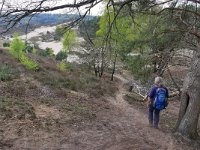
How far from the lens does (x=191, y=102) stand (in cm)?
917

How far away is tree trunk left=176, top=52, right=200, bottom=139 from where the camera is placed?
9.02m

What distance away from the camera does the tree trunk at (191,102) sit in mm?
9023

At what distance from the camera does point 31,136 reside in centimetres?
762

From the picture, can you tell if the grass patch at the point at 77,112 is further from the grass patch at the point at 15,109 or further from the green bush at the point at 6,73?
the green bush at the point at 6,73

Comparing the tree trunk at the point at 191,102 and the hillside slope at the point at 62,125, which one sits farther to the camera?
the tree trunk at the point at 191,102

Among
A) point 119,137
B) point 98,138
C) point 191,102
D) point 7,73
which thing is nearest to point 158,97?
point 191,102

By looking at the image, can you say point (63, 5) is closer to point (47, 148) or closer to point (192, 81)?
point (47, 148)

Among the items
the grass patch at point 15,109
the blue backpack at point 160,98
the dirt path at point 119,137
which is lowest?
the dirt path at point 119,137

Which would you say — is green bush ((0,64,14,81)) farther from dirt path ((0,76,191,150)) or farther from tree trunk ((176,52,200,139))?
tree trunk ((176,52,200,139))

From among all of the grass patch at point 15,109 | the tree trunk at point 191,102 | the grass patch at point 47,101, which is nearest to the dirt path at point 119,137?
the tree trunk at point 191,102

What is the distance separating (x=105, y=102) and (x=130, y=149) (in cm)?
674

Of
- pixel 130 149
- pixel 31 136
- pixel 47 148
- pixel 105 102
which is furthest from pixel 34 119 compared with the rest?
pixel 105 102

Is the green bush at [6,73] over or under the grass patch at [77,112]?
over

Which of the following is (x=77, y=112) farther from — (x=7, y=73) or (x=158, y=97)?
(x=7, y=73)
